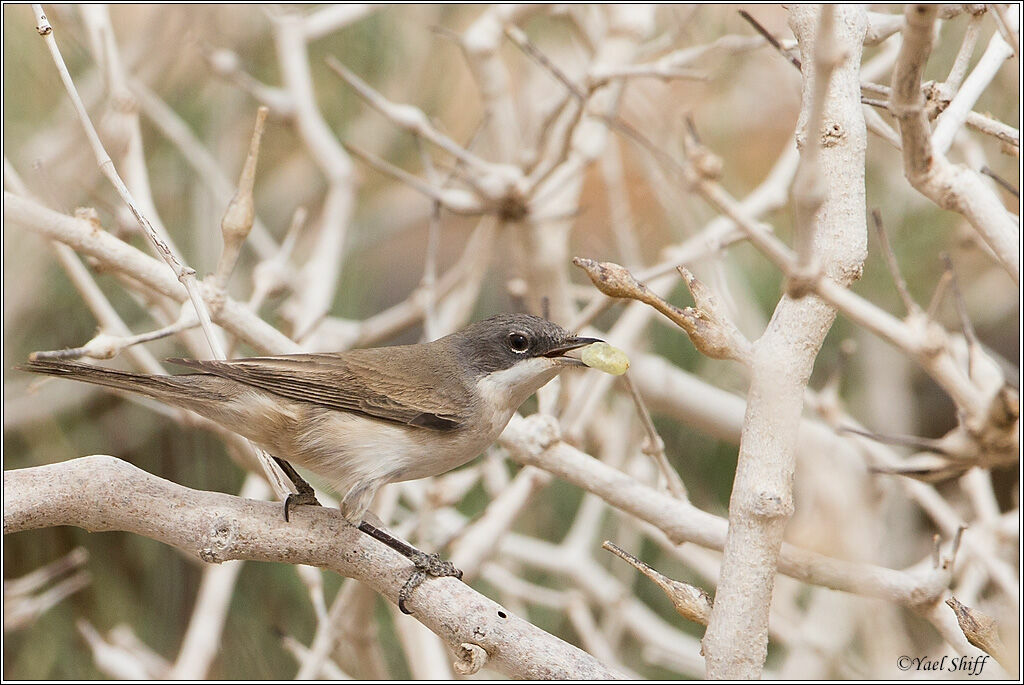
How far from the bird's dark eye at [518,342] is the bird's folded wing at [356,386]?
16cm

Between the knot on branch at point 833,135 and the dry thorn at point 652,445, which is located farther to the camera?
the dry thorn at point 652,445

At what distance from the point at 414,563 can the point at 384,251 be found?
3.05 meters

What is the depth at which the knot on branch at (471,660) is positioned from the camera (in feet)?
4.69

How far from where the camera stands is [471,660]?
1.44 metres

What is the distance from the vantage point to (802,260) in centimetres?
97

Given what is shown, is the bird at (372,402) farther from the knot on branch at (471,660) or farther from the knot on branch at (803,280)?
the knot on branch at (803,280)

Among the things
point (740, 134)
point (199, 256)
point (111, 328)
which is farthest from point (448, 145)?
point (740, 134)

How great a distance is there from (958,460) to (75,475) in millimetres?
1732

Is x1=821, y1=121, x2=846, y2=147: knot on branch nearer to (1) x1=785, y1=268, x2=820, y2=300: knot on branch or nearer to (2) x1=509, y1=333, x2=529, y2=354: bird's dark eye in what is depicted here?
(1) x1=785, y1=268, x2=820, y2=300: knot on branch

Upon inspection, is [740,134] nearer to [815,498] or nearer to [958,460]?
[815,498]

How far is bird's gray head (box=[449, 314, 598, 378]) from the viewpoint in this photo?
196 centimetres

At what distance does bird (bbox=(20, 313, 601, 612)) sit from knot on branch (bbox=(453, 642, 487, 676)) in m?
0.21

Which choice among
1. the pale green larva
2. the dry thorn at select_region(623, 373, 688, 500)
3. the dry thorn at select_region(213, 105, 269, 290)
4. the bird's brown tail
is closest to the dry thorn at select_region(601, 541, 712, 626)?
the pale green larva

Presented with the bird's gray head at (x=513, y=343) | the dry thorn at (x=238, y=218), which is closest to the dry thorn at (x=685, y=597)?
the bird's gray head at (x=513, y=343)
